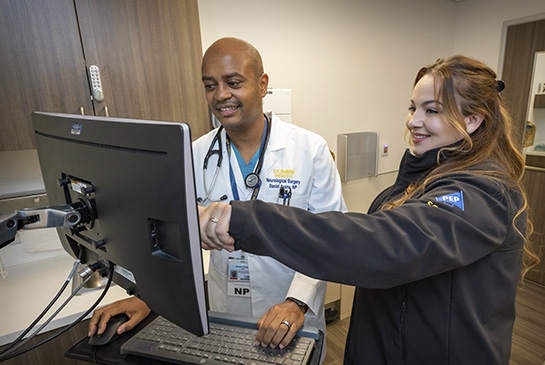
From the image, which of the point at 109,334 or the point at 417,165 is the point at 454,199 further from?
the point at 109,334

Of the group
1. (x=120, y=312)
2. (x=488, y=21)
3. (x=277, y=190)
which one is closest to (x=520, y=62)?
(x=488, y=21)

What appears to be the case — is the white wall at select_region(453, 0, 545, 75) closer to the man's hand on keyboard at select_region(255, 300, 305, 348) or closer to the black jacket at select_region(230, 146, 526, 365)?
the black jacket at select_region(230, 146, 526, 365)

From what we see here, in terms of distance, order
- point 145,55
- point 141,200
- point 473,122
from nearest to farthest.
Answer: point 141,200 < point 473,122 < point 145,55

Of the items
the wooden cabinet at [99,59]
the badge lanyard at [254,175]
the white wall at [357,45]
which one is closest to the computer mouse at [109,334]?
the badge lanyard at [254,175]

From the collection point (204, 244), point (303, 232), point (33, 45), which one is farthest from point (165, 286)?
point (33, 45)

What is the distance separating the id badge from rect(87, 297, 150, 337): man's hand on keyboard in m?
0.42

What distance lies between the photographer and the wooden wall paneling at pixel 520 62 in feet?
8.77

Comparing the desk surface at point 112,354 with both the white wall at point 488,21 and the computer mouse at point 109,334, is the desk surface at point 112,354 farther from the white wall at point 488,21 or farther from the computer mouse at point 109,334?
the white wall at point 488,21

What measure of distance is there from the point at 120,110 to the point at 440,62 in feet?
4.32

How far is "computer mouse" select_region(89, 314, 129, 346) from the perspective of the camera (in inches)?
30.2

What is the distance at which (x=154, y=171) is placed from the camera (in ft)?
1.47

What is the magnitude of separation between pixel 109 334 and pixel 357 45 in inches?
108

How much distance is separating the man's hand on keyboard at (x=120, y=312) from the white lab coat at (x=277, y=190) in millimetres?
439

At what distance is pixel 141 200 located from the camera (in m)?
0.48
